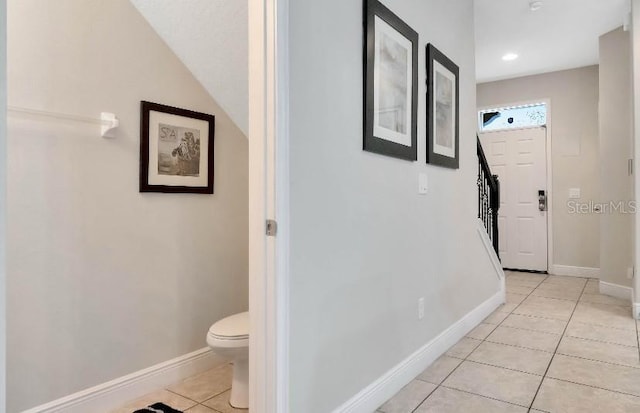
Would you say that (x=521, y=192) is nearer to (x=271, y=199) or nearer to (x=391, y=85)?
(x=391, y=85)

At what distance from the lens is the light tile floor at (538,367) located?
195 centimetres

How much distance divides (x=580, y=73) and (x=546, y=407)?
190 inches

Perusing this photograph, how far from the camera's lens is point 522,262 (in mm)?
5684

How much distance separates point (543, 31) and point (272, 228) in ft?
13.6

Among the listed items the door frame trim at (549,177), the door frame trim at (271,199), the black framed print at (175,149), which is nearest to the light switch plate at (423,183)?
the door frame trim at (271,199)

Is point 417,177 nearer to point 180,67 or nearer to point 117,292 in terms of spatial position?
point 180,67

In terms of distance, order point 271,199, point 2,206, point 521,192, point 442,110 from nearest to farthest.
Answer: point 2,206 → point 271,199 → point 442,110 → point 521,192

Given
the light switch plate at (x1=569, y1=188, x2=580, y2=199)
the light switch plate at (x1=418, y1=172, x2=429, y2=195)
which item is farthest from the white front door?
the light switch plate at (x1=418, y1=172, x2=429, y2=195)

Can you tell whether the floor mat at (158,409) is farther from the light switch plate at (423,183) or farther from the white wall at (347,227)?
the light switch plate at (423,183)

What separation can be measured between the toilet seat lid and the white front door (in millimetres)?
4731

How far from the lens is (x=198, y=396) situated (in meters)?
2.16

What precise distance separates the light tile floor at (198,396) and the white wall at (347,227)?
2.31ft

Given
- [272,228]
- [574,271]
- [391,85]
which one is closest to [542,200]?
[574,271]

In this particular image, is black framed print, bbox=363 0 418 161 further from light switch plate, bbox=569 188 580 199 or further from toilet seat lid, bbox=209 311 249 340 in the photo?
light switch plate, bbox=569 188 580 199
